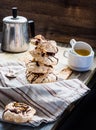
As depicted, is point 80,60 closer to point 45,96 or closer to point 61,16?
point 45,96

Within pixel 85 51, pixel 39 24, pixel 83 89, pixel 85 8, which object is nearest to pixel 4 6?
pixel 39 24

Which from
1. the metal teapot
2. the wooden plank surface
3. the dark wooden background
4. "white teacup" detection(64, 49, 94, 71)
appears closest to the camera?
the wooden plank surface

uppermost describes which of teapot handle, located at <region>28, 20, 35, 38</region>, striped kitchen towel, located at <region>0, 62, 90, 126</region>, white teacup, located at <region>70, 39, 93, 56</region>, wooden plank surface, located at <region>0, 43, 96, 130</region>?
teapot handle, located at <region>28, 20, 35, 38</region>

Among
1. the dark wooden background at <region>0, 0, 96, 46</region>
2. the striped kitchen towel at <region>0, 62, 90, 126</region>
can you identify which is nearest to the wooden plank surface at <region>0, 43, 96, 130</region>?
the striped kitchen towel at <region>0, 62, 90, 126</region>

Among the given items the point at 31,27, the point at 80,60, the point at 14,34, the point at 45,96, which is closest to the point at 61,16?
the point at 31,27

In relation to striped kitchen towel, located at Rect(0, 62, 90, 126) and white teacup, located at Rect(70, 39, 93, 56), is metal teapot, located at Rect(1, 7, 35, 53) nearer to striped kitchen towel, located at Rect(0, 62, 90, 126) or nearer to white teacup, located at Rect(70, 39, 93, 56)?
white teacup, located at Rect(70, 39, 93, 56)

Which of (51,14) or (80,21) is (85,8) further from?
(51,14)
